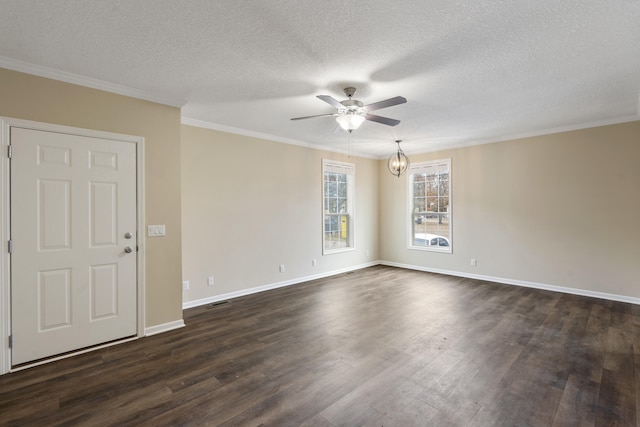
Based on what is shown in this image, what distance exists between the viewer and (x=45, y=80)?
2754mm

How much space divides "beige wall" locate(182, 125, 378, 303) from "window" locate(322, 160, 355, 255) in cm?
18

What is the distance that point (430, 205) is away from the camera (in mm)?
6492

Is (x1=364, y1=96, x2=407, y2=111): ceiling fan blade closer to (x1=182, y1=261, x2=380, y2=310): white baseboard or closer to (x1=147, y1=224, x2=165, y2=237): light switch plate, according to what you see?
(x1=147, y1=224, x2=165, y2=237): light switch plate

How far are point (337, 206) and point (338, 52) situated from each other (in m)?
4.18

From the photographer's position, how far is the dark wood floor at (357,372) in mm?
2012

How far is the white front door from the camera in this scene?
2658mm

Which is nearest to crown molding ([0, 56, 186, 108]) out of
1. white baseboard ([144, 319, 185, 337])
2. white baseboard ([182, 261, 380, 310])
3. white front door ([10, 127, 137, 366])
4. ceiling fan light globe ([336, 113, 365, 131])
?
white front door ([10, 127, 137, 366])

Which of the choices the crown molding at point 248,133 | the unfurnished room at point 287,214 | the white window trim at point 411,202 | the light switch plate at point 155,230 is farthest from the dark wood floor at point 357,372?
the crown molding at point 248,133

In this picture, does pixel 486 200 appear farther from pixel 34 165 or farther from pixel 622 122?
pixel 34 165

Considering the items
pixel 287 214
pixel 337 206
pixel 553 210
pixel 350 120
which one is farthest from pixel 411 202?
pixel 350 120

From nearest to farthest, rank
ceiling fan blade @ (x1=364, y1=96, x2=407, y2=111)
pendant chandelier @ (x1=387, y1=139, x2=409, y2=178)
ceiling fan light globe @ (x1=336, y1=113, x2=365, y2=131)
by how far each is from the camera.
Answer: ceiling fan blade @ (x1=364, y1=96, x2=407, y2=111) < ceiling fan light globe @ (x1=336, y1=113, x2=365, y2=131) < pendant chandelier @ (x1=387, y1=139, x2=409, y2=178)

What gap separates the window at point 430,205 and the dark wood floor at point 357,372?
240cm

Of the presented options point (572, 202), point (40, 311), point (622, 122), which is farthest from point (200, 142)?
point (622, 122)

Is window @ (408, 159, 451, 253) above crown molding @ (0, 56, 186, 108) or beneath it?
beneath
